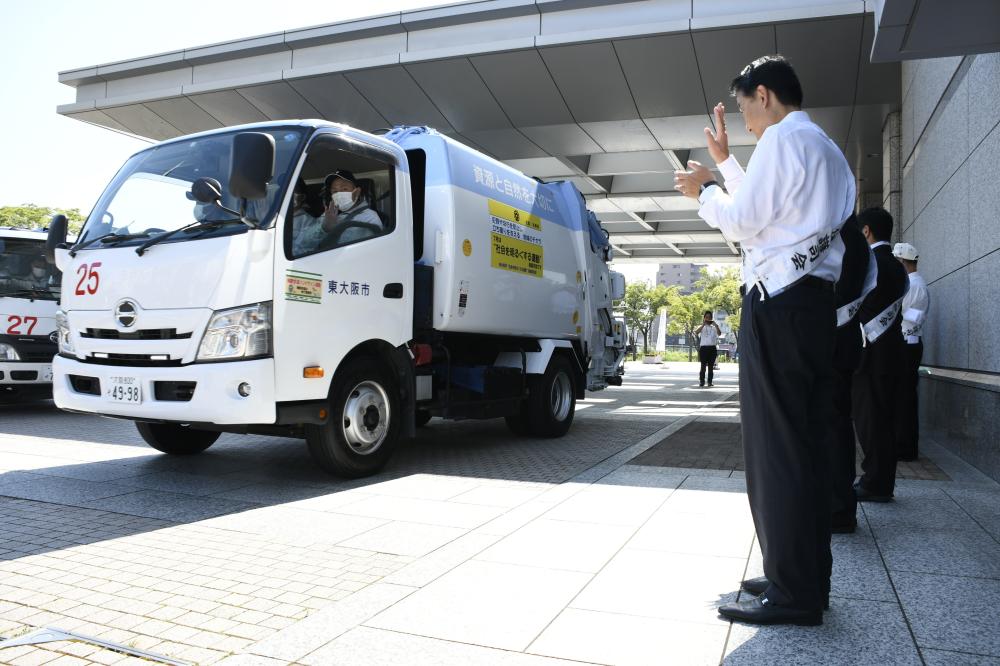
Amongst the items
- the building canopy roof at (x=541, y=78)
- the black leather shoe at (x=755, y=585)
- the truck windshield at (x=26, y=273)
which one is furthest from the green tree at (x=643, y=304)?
the black leather shoe at (x=755, y=585)

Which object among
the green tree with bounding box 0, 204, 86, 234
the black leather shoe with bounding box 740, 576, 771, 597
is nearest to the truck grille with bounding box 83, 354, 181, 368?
the black leather shoe with bounding box 740, 576, 771, 597

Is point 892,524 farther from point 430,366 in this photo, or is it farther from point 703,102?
point 703,102

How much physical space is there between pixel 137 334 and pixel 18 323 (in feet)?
18.3

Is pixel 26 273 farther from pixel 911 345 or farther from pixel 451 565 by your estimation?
pixel 911 345

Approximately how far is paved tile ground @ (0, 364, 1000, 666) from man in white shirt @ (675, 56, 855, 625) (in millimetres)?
253

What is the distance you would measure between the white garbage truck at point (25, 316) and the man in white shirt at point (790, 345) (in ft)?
30.8

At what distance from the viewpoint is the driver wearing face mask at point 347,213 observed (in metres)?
5.65

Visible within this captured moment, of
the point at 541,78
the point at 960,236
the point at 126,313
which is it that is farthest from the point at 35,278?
the point at 960,236

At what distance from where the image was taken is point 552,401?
28.0ft

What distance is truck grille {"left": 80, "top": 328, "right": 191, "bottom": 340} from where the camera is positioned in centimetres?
510

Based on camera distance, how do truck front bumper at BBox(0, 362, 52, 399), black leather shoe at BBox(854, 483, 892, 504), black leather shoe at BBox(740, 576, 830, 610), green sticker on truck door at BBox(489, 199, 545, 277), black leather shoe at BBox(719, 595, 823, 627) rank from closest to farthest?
black leather shoe at BBox(719, 595, 823, 627), black leather shoe at BBox(740, 576, 830, 610), black leather shoe at BBox(854, 483, 892, 504), green sticker on truck door at BBox(489, 199, 545, 277), truck front bumper at BBox(0, 362, 52, 399)

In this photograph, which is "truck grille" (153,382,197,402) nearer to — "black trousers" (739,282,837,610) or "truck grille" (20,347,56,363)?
"black trousers" (739,282,837,610)

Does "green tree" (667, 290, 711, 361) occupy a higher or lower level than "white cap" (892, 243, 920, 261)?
higher

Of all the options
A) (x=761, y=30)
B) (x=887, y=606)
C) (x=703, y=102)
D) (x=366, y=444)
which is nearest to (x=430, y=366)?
(x=366, y=444)
